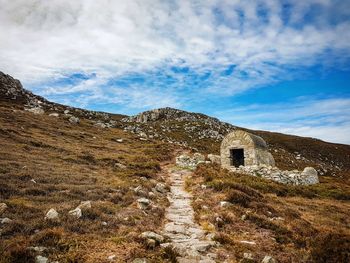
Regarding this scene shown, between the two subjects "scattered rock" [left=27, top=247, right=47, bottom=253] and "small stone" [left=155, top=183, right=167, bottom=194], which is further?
"small stone" [left=155, top=183, right=167, bottom=194]

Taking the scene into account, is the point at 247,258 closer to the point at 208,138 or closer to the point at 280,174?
the point at 280,174

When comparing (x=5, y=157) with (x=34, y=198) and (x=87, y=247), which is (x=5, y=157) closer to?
(x=34, y=198)

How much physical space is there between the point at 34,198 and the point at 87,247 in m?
5.30

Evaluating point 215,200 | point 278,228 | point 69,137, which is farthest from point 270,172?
point 69,137

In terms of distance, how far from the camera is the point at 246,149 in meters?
29.4

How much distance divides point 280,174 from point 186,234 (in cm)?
1900

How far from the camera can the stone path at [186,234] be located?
306 inches

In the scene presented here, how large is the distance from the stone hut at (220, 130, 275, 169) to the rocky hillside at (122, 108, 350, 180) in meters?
25.4

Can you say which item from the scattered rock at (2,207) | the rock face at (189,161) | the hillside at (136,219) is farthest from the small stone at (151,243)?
the rock face at (189,161)

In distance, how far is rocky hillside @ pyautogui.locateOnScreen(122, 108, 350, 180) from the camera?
215 ft

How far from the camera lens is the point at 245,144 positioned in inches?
1166

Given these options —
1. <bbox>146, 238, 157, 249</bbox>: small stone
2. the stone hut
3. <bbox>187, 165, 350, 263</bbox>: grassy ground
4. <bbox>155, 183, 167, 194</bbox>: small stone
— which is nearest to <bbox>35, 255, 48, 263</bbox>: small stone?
<bbox>146, 238, 157, 249</bbox>: small stone

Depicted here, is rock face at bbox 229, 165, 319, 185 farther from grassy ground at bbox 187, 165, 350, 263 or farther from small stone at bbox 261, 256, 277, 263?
small stone at bbox 261, 256, 277, 263

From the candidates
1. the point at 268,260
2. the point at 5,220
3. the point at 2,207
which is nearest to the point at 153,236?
the point at 268,260
